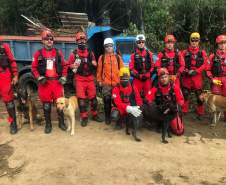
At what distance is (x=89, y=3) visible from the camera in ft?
40.1

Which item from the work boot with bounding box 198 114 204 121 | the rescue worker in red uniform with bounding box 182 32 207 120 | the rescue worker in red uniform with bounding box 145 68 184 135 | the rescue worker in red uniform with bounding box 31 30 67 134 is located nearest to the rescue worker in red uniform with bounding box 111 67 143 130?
the rescue worker in red uniform with bounding box 145 68 184 135

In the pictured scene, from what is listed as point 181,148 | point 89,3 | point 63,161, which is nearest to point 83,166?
point 63,161

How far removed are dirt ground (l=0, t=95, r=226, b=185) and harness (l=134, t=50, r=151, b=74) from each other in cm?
163

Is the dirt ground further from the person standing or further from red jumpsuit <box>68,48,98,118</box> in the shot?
the person standing

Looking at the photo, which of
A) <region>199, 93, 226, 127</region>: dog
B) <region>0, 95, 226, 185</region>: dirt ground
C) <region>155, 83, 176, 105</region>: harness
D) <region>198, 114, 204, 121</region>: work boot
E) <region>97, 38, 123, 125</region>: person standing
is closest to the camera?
<region>0, 95, 226, 185</region>: dirt ground

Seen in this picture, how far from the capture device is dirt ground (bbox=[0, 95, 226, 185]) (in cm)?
331

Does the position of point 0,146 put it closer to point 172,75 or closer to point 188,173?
point 188,173

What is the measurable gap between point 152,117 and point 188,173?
154cm

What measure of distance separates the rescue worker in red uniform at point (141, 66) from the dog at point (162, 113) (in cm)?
106

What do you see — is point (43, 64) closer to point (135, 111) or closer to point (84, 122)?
point (84, 122)

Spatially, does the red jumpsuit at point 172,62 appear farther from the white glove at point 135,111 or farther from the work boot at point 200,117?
the white glove at point 135,111

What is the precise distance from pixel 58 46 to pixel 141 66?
3.16 m

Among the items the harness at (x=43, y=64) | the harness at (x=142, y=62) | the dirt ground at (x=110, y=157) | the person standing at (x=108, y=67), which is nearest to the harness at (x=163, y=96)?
the dirt ground at (x=110, y=157)

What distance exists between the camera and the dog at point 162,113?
4416 mm
